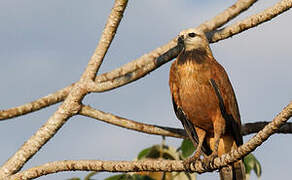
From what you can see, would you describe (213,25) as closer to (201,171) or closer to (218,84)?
(218,84)

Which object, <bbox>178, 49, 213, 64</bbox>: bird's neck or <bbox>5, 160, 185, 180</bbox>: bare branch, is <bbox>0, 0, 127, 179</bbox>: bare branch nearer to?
<bbox>5, 160, 185, 180</bbox>: bare branch

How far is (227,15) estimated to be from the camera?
7.88 m

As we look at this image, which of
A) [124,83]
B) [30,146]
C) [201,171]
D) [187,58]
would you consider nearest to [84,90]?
[124,83]

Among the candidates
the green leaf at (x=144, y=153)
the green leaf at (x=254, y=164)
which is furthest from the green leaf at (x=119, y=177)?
the green leaf at (x=254, y=164)

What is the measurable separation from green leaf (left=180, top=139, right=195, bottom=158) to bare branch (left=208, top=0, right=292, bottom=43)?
1.54 metres

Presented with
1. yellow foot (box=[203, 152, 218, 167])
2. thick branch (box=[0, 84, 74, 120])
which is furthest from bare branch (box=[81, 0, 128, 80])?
yellow foot (box=[203, 152, 218, 167])

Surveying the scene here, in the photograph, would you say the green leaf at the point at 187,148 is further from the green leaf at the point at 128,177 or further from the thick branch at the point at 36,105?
the thick branch at the point at 36,105

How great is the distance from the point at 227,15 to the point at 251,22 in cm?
117

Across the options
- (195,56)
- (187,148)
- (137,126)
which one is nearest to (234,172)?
(187,148)

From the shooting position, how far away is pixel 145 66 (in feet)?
23.0

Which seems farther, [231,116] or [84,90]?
[84,90]

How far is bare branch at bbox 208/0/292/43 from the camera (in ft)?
21.2

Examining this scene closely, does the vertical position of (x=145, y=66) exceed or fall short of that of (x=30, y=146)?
it exceeds it

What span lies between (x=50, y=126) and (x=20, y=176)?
1.02m
